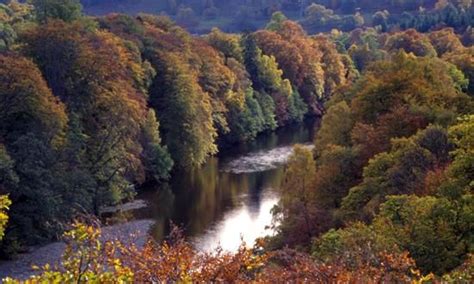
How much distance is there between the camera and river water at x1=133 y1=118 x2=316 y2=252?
45809mm

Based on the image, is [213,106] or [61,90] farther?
[213,106]

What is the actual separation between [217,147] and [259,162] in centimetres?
903

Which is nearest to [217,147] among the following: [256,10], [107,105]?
[107,105]

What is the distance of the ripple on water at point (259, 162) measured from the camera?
2552 inches

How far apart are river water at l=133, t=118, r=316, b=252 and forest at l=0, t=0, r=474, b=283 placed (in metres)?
2.32

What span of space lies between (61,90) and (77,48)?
3.39 m

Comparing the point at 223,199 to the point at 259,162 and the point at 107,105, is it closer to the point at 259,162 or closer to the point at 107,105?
the point at 107,105

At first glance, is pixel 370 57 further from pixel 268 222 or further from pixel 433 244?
pixel 433 244

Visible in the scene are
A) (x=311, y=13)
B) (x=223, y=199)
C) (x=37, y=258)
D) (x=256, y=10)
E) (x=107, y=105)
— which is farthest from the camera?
(x=256, y=10)

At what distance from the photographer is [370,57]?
375 ft

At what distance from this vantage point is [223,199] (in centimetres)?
5431

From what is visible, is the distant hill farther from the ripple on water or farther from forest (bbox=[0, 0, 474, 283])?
the ripple on water

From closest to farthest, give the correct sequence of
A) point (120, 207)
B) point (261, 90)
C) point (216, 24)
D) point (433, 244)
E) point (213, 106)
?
point (433, 244), point (120, 207), point (213, 106), point (261, 90), point (216, 24)

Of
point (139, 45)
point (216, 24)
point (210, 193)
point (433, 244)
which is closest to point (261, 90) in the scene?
point (139, 45)
